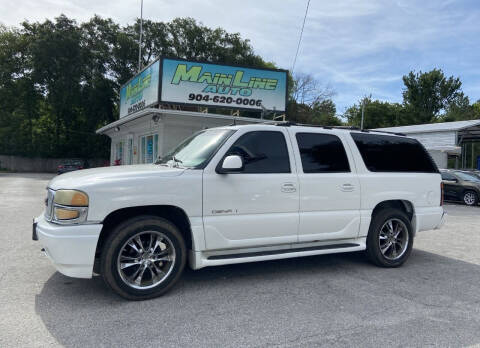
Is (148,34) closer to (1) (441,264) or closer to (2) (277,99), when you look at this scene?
(2) (277,99)

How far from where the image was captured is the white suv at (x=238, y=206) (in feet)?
A: 13.4

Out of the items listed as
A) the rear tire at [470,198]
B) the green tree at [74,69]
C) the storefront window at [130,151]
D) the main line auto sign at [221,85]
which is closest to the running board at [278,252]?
the main line auto sign at [221,85]

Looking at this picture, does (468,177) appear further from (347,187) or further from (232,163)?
(232,163)

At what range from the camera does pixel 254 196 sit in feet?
15.5

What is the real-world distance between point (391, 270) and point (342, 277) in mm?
937

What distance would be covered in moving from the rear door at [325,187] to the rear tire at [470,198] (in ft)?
42.4

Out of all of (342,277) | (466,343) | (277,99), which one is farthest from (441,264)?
(277,99)

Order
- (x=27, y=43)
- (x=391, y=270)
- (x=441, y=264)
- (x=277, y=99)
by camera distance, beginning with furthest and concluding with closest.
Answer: (x=27, y=43) → (x=277, y=99) → (x=441, y=264) → (x=391, y=270)

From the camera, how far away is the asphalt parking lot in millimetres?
3428

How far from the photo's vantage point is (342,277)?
526 centimetres

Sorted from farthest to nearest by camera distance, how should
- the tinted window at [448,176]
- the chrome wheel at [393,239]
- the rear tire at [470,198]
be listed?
1. the tinted window at [448,176]
2. the rear tire at [470,198]
3. the chrome wheel at [393,239]

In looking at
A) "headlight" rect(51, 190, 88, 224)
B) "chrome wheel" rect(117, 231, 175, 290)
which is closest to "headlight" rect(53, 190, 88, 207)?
"headlight" rect(51, 190, 88, 224)

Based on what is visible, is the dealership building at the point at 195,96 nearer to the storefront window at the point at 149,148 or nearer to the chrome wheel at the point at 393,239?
the storefront window at the point at 149,148

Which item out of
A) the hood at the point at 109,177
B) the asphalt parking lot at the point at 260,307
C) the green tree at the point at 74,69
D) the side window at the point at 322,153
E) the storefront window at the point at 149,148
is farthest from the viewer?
the green tree at the point at 74,69
